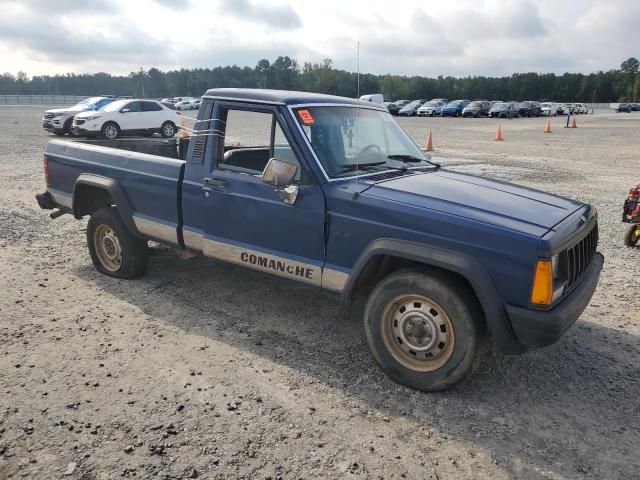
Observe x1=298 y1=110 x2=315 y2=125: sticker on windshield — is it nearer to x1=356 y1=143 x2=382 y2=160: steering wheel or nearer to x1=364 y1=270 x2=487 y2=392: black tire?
x1=356 y1=143 x2=382 y2=160: steering wheel

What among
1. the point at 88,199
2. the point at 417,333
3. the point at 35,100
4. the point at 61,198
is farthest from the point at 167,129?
the point at 35,100

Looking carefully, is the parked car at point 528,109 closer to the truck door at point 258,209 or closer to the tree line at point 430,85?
the tree line at point 430,85

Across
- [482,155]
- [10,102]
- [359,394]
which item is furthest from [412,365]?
[10,102]

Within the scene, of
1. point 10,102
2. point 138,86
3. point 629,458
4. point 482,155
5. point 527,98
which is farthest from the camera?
point 527,98

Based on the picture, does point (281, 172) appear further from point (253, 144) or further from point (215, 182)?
point (253, 144)

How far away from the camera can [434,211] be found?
3428mm

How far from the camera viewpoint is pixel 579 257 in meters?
3.70

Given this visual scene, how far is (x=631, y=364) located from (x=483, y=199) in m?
1.78

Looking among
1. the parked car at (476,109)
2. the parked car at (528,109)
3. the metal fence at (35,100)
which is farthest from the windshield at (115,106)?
the metal fence at (35,100)

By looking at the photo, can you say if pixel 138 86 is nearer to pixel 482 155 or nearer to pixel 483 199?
pixel 482 155

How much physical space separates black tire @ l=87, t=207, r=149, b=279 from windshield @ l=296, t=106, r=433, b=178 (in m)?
2.44

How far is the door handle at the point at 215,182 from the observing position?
4348 mm

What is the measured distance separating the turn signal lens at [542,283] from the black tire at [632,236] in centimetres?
469

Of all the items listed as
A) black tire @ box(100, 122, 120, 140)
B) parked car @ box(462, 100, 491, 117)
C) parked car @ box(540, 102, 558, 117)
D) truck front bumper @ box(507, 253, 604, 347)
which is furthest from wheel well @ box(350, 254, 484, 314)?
parked car @ box(540, 102, 558, 117)
